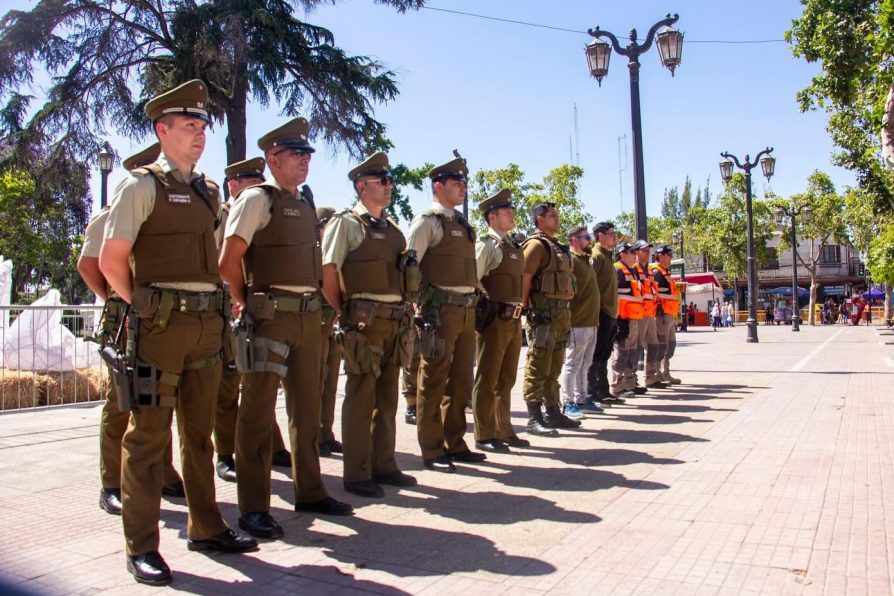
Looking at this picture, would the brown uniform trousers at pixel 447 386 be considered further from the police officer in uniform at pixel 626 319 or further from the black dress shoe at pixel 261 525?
the police officer in uniform at pixel 626 319

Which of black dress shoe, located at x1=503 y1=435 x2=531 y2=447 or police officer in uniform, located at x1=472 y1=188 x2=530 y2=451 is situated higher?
police officer in uniform, located at x1=472 y1=188 x2=530 y2=451

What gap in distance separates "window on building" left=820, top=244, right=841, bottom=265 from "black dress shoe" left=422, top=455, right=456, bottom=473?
77.7 m

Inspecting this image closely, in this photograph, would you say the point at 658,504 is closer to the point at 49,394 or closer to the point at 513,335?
the point at 513,335

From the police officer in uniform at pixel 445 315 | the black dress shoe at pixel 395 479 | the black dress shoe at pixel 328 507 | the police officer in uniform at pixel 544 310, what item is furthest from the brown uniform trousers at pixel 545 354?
the black dress shoe at pixel 328 507

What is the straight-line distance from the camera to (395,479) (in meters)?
5.59

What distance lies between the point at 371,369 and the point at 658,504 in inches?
82.0

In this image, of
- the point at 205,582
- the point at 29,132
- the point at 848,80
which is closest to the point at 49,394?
the point at 205,582

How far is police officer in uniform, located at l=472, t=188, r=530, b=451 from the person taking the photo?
6.73 meters

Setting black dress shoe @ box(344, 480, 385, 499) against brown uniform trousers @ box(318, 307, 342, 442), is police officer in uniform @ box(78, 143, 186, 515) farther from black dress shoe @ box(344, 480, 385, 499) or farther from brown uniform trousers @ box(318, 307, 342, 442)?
brown uniform trousers @ box(318, 307, 342, 442)

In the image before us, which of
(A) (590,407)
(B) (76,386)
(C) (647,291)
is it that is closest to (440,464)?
(A) (590,407)

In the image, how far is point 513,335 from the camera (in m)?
6.86

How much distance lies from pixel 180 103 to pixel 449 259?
2633 mm

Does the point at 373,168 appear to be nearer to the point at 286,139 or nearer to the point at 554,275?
the point at 286,139

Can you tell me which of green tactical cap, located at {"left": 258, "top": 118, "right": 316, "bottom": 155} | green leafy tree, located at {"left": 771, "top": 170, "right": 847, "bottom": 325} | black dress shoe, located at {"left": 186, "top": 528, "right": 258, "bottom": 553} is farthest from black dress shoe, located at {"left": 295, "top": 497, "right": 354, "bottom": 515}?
green leafy tree, located at {"left": 771, "top": 170, "right": 847, "bottom": 325}
